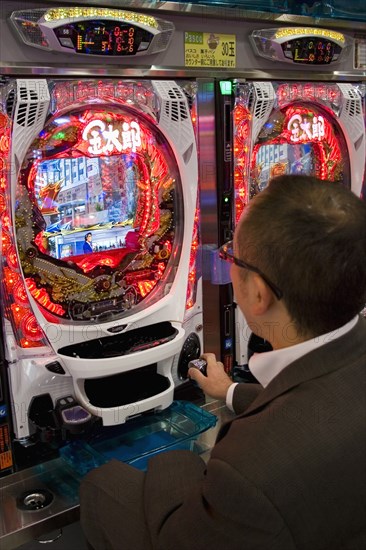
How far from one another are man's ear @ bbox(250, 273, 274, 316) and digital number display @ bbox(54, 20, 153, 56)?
138cm

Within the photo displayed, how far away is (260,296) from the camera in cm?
128

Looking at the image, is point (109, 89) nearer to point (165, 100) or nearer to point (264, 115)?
point (165, 100)

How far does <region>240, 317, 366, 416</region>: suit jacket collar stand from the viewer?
3.95 feet

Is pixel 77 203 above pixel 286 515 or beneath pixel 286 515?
above

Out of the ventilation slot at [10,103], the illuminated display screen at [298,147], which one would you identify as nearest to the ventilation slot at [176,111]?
the illuminated display screen at [298,147]

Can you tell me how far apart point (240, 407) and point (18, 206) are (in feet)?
3.41

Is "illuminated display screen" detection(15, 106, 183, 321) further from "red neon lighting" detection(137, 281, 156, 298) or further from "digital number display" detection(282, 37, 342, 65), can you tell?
"digital number display" detection(282, 37, 342, 65)

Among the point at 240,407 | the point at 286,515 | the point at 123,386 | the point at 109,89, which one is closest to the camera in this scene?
the point at 286,515

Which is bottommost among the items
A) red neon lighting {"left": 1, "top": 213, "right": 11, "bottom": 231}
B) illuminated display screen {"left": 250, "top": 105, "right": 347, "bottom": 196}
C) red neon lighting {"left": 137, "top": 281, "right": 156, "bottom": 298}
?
red neon lighting {"left": 137, "top": 281, "right": 156, "bottom": 298}

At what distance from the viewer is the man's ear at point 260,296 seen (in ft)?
4.12

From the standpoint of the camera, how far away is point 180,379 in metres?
2.72

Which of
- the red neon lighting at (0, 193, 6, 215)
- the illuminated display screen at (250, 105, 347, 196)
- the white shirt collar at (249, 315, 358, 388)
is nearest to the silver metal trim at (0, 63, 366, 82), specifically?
the illuminated display screen at (250, 105, 347, 196)

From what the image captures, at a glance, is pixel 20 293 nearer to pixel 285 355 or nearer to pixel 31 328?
pixel 31 328

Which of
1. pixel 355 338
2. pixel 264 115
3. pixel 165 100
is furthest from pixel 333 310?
pixel 264 115
